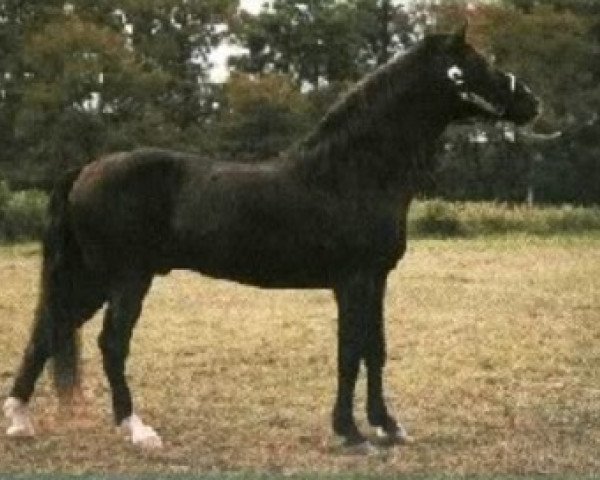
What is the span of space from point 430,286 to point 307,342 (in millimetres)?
4608

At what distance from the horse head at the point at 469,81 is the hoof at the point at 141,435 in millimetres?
2053

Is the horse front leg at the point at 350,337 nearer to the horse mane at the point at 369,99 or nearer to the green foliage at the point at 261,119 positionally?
the horse mane at the point at 369,99

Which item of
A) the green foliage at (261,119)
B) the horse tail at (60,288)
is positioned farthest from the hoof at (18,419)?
the green foliage at (261,119)

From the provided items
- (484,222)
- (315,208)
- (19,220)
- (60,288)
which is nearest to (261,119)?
(484,222)

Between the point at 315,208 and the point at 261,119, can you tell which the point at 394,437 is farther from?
the point at 261,119

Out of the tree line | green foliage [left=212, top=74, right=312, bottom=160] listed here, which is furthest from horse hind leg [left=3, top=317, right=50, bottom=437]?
green foliage [left=212, top=74, right=312, bottom=160]

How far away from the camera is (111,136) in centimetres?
3281

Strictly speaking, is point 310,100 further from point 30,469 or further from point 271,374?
point 30,469

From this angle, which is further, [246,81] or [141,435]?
[246,81]

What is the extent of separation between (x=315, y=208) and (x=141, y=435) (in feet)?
4.32

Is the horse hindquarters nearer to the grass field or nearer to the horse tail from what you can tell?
the horse tail

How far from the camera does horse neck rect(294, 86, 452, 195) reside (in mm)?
5805

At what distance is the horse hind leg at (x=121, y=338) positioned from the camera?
594 cm

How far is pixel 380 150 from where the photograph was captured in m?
5.83
